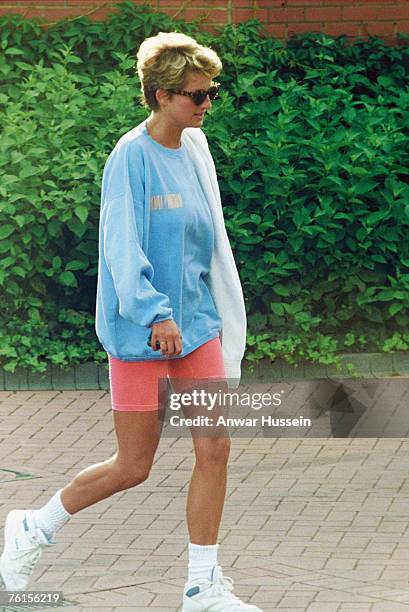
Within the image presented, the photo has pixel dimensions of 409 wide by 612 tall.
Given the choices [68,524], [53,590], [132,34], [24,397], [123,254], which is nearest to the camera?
[123,254]

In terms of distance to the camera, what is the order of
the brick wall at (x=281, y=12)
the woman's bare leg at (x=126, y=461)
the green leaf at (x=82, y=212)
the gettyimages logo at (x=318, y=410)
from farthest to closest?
the brick wall at (x=281, y=12)
the green leaf at (x=82, y=212)
the gettyimages logo at (x=318, y=410)
the woman's bare leg at (x=126, y=461)

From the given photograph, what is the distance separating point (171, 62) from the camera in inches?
205

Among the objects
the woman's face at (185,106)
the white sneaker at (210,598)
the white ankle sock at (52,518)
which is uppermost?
the woman's face at (185,106)

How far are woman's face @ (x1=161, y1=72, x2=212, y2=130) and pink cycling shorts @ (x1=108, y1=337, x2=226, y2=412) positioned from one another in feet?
2.43

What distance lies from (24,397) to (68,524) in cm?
257

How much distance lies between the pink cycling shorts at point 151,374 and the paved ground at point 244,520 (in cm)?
70

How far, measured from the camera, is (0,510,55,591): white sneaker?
17.7ft


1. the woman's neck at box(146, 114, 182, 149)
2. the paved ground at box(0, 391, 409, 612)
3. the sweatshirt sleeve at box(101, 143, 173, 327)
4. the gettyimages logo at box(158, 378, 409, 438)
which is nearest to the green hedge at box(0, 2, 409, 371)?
the gettyimages logo at box(158, 378, 409, 438)

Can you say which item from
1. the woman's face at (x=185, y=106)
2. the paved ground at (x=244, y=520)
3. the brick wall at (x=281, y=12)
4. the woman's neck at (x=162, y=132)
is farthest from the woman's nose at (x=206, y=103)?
the brick wall at (x=281, y=12)

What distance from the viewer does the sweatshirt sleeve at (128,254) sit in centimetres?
501

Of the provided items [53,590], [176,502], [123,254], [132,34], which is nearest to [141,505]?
[176,502]

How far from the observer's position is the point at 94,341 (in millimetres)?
9492

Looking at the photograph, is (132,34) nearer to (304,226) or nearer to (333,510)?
(304,226)

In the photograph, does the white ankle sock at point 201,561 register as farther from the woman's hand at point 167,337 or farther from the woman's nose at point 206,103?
the woman's nose at point 206,103
